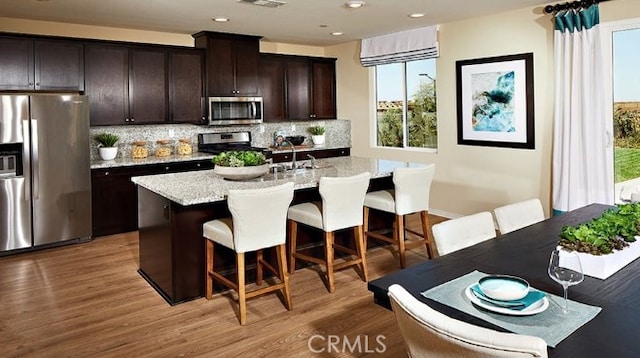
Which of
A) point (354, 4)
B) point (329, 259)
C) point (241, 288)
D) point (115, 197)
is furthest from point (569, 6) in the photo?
point (115, 197)

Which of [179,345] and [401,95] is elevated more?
[401,95]

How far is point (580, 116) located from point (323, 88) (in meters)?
3.94

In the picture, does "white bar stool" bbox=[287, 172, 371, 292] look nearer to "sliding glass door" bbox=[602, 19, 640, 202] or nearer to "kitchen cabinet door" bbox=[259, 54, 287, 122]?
"sliding glass door" bbox=[602, 19, 640, 202]

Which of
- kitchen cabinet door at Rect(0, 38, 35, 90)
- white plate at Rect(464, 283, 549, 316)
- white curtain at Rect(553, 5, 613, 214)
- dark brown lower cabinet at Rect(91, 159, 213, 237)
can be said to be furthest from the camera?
dark brown lower cabinet at Rect(91, 159, 213, 237)

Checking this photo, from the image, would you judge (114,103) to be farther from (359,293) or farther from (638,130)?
(638,130)

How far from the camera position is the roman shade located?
235 inches

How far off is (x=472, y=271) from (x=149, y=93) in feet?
16.3

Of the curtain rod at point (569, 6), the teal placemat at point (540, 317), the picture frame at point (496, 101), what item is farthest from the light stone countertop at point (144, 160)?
the teal placemat at point (540, 317)

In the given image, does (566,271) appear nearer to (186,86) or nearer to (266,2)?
(266,2)

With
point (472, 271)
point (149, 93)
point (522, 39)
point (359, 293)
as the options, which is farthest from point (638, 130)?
point (149, 93)

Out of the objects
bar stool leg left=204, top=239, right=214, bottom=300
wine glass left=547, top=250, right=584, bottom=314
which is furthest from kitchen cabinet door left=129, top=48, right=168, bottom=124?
wine glass left=547, top=250, right=584, bottom=314

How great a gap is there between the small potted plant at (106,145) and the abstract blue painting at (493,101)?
13.9 feet

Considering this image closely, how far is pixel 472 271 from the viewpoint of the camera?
198 cm

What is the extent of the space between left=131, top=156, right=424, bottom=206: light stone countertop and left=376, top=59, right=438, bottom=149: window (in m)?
1.93
